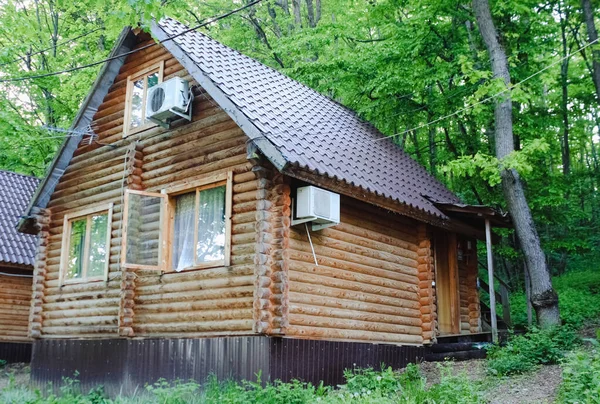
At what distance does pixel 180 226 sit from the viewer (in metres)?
10.8

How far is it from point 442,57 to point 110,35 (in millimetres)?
10996

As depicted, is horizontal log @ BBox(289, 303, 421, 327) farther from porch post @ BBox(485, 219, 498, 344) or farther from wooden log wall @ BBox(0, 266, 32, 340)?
wooden log wall @ BBox(0, 266, 32, 340)

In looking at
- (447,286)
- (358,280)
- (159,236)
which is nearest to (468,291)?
(447,286)

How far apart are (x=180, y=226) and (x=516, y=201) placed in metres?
7.06

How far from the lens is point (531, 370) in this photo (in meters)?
9.91

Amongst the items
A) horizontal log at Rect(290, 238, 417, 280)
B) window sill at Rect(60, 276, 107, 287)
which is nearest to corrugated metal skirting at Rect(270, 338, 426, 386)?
horizontal log at Rect(290, 238, 417, 280)

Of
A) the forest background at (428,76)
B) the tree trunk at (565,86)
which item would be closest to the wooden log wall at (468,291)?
the forest background at (428,76)

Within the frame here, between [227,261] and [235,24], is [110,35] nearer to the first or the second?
[227,261]

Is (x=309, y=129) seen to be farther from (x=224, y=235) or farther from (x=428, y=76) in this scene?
(x=428, y=76)

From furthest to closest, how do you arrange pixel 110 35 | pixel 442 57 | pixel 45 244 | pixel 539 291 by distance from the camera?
pixel 442 57, pixel 45 244, pixel 539 291, pixel 110 35

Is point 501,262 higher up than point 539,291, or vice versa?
point 501,262

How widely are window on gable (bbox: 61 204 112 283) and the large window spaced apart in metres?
1.55

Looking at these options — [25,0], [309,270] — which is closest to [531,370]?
[309,270]

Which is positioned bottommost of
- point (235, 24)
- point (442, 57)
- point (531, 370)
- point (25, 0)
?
point (531, 370)
